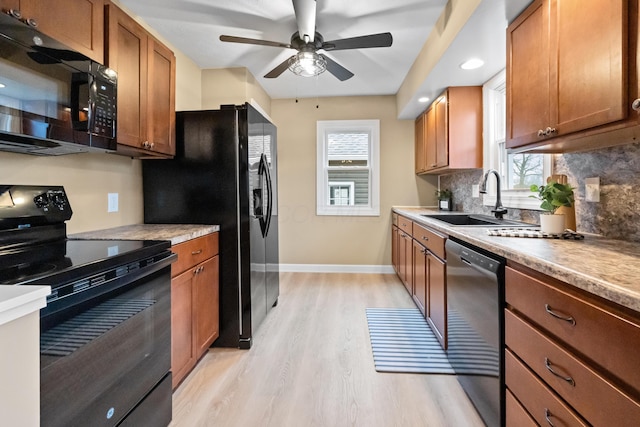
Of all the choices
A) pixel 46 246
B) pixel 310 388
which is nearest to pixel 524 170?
pixel 310 388

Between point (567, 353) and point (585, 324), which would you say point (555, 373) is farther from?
point (585, 324)

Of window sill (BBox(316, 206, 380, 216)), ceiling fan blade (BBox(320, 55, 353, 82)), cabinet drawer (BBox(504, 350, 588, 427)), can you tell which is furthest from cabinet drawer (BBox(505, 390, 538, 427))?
window sill (BBox(316, 206, 380, 216))

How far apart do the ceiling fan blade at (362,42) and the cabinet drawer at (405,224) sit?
1680 mm

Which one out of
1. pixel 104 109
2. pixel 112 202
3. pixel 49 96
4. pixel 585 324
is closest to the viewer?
pixel 585 324

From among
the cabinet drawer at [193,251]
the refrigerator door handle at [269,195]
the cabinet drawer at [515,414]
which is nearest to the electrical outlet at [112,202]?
the cabinet drawer at [193,251]

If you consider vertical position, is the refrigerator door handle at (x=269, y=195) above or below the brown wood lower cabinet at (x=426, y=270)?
above

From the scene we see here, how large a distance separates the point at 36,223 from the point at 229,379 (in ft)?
4.46

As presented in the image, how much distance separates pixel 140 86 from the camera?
1941 mm

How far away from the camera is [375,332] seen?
8.64 ft

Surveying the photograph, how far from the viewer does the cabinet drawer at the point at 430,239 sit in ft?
7.27

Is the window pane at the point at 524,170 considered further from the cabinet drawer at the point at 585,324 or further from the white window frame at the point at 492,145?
the cabinet drawer at the point at 585,324

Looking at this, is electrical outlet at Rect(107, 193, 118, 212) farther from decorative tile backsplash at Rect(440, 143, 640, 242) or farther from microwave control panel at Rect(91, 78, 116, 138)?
decorative tile backsplash at Rect(440, 143, 640, 242)

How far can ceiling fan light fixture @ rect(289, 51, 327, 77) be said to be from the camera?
2508mm

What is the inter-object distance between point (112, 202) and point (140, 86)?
0.79 metres
